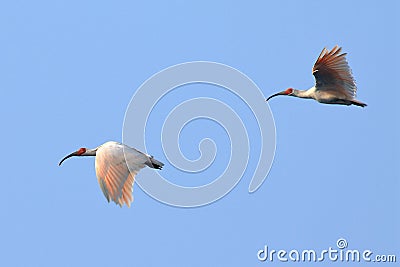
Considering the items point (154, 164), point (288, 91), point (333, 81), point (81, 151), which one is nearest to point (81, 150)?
point (81, 151)

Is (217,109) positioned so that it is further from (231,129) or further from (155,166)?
(155,166)

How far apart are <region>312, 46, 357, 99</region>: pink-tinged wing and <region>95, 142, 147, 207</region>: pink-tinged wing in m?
5.56

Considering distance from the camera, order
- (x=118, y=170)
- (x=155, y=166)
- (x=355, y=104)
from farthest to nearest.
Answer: (x=355, y=104) → (x=155, y=166) → (x=118, y=170)

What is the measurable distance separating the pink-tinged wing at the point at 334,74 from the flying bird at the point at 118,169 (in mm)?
5221

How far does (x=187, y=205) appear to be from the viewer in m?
30.0

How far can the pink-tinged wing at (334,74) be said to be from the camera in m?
30.2

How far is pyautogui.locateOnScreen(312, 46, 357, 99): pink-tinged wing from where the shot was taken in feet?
99.0

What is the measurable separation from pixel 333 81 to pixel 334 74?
34cm

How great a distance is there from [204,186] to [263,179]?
151 cm

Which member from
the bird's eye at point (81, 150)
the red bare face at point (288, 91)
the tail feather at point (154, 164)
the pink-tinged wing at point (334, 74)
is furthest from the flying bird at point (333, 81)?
the bird's eye at point (81, 150)

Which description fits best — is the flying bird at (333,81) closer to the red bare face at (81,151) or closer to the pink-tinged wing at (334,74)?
the pink-tinged wing at (334,74)

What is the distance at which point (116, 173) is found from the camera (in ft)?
90.2

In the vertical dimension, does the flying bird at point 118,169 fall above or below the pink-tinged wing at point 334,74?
below

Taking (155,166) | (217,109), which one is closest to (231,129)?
(217,109)
